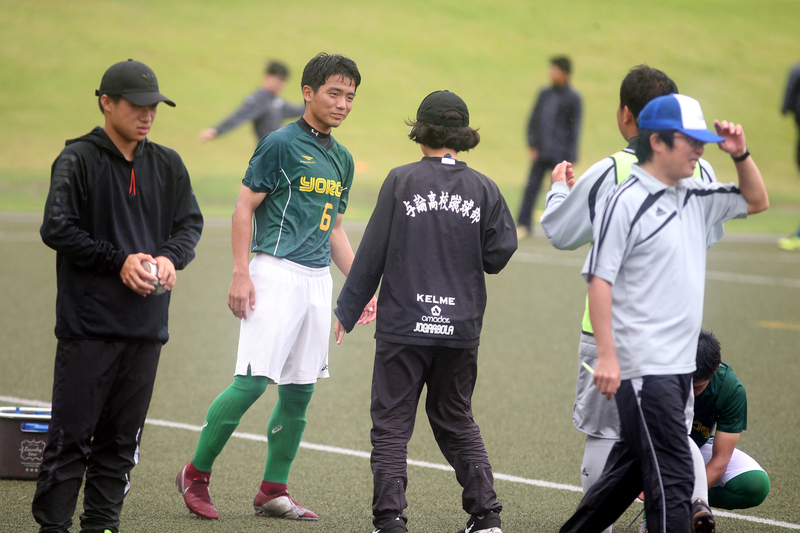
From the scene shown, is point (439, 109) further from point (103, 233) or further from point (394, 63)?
point (394, 63)

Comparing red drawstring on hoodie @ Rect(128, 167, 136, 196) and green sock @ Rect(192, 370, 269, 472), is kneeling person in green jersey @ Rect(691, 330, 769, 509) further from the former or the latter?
red drawstring on hoodie @ Rect(128, 167, 136, 196)

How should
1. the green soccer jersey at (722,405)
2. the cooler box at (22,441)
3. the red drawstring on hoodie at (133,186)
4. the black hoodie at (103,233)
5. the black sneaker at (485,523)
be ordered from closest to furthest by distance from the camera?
the black hoodie at (103,233) < the red drawstring on hoodie at (133,186) < the black sneaker at (485,523) < the green soccer jersey at (722,405) < the cooler box at (22,441)

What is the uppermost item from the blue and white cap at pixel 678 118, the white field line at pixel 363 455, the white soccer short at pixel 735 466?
the blue and white cap at pixel 678 118

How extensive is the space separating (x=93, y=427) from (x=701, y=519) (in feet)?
8.02

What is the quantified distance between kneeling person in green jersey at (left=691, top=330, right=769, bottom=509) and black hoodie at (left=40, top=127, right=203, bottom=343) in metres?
2.42

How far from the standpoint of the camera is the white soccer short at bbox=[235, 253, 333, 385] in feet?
13.1

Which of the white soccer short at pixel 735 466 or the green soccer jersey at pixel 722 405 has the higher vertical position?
the green soccer jersey at pixel 722 405

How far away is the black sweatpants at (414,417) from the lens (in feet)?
12.0

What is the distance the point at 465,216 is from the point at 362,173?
2197 cm

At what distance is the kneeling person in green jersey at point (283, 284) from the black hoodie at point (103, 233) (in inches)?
22.0

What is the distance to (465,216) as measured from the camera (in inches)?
147

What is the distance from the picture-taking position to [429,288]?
3.67 metres

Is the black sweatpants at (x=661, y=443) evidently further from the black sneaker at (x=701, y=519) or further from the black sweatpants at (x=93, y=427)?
the black sweatpants at (x=93, y=427)

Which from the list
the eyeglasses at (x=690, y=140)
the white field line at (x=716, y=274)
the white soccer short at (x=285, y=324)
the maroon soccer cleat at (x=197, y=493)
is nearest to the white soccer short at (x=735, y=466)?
the eyeglasses at (x=690, y=140)
